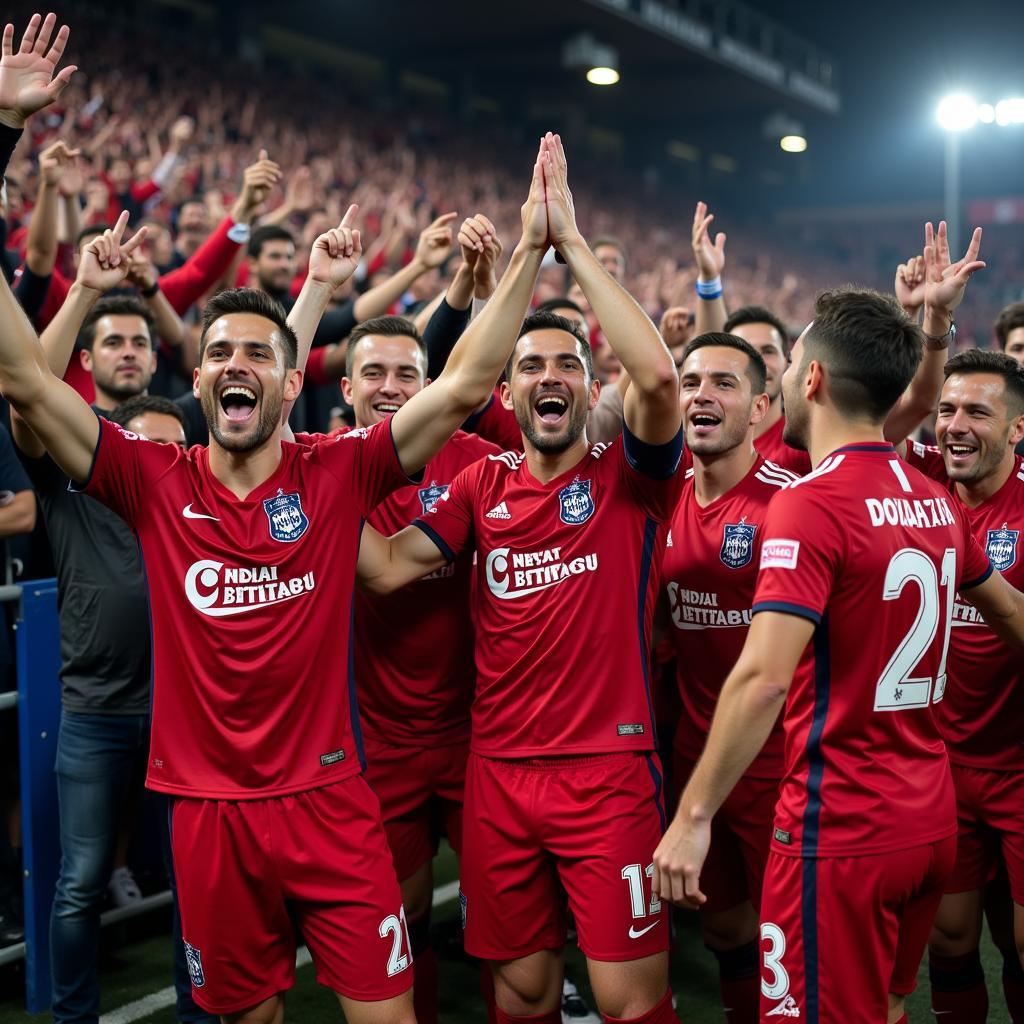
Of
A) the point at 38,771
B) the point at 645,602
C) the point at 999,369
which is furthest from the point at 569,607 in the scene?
the point at 38,771

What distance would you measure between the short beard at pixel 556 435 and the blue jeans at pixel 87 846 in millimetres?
1757

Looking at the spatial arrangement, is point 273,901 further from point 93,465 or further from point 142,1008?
point 142,1008

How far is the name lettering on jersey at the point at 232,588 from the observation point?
3.25 meters

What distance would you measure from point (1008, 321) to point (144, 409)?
12.4 ft

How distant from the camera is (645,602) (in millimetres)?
3713

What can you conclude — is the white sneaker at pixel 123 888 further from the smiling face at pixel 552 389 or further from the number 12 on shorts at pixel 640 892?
the smiling face at pixel 552 389

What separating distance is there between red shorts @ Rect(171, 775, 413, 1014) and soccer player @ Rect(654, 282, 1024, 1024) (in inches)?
Result: 33.5

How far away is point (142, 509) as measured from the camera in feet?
11.0

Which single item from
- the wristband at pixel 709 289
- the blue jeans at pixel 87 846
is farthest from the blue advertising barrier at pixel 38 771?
the wristband at pixel 709 289

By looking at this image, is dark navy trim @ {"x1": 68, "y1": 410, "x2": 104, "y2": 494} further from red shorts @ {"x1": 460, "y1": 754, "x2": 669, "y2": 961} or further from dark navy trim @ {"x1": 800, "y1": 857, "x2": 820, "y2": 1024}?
dark navy trim @ {"x1": 800, "y1": 857, "x2": 820, "y2": 1024}

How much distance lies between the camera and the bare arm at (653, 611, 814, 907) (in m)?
2.73

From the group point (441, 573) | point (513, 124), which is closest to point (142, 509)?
point (441, 573)

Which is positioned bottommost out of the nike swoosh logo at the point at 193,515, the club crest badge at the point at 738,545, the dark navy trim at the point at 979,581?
the dark navy trim at the point at 979,581

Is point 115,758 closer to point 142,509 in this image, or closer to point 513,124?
point 142,509
